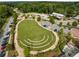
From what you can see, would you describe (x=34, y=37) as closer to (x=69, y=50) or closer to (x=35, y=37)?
(x=35, y=37)

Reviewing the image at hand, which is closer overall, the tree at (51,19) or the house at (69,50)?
the house at (69,50)

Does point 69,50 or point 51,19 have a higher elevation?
point 51,19

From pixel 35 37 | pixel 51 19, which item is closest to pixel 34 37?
pixel 35 37

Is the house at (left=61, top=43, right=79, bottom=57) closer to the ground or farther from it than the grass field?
closer to the ground

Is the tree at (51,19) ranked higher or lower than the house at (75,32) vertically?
higher

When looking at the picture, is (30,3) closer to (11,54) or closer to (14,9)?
(14,9)

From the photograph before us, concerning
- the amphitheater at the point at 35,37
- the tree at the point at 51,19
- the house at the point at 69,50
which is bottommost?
the house at the point at 69,50

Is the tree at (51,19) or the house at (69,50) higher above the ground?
the tree at (51,19)

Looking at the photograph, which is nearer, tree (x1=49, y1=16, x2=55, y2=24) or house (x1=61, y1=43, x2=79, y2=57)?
house (x1=61, y1=43, x2=79, y2=57)
